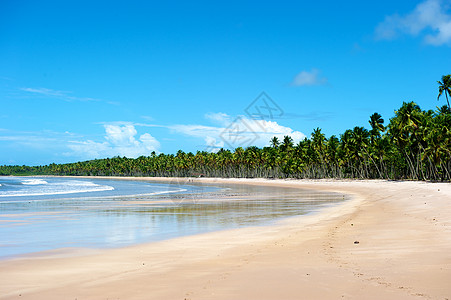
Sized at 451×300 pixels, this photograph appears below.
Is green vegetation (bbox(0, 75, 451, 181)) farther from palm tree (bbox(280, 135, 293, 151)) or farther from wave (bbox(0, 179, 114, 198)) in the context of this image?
wave (bbox(0, 179, 114, 198))

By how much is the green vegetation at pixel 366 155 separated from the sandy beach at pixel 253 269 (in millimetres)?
53289

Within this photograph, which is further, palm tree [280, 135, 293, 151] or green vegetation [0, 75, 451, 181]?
palm tree [280, 135, 293, 151]

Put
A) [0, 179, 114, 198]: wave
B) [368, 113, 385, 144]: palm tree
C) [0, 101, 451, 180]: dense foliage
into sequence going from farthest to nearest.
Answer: [368, 113, 385, 144]: palm tree < [0, 101, 451, 180]: dense foliage < [0, 179, 114, 198]: wave

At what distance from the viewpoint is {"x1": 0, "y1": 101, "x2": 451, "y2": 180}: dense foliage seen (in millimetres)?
64812

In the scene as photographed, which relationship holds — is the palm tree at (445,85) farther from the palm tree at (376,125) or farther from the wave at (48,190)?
the wave at (48,190)

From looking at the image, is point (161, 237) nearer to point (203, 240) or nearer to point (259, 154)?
point (203, 240)

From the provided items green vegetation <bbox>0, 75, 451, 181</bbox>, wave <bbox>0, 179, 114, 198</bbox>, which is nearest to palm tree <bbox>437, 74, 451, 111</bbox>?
green vegetation <bbox>0, 75, 451, 181</bbox>

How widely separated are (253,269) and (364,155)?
91562 millimetres

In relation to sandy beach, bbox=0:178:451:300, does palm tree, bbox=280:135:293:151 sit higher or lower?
higher

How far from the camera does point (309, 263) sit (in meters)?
9.11

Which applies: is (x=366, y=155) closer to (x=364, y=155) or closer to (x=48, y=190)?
(x=364, y=155)

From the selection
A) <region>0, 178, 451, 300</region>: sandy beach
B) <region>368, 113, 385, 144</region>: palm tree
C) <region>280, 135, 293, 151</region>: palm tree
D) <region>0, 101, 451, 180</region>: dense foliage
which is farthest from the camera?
<region>280, 135, 293, 151</region>: palm tree

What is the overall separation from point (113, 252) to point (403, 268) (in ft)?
26.7

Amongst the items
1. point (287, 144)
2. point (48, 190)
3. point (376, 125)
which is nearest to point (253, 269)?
point (48, 190)
